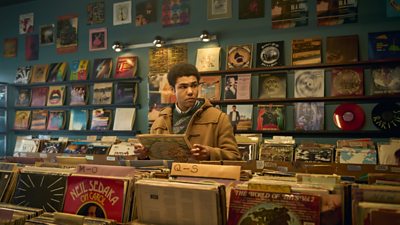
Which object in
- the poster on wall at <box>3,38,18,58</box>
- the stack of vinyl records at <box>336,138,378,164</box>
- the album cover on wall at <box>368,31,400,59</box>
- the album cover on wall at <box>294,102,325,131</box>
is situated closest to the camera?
the stack of vinyl records at <box>336,138,378,164</box>

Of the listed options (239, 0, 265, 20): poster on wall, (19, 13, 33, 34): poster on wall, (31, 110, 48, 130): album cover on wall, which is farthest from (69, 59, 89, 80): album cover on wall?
(239, 0, 265, 20): poster on wall

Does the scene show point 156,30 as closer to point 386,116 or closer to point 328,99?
point 328,99

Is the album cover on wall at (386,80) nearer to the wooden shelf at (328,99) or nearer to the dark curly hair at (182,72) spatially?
the wooden shelf at (328,99)

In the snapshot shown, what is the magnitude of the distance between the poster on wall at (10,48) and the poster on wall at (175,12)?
2.86 metres

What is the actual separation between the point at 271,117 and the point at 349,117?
0.81 meters

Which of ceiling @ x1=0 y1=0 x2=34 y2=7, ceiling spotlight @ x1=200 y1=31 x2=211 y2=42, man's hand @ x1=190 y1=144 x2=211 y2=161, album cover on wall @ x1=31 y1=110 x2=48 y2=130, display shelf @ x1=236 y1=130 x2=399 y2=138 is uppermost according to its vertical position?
ceiling @ x1=0 y1=0 x2=34 y2=7

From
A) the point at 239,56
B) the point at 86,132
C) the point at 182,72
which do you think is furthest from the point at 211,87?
the point at 86,132

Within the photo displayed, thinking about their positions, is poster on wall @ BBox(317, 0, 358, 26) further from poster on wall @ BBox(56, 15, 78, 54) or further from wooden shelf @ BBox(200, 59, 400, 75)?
poster on wall @ BBox(56, 15, 78, 54)

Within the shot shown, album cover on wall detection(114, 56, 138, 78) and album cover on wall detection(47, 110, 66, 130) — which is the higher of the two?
album cover on wall detection(114, 56, 138, 78)

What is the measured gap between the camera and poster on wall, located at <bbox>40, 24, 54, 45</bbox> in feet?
18.0

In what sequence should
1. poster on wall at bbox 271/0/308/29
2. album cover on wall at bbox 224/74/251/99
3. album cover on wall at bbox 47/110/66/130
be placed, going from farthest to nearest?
1. album cover on wall at bbox 47/110/66/130
2. album cover on wall at bbox 224/74/251/99
3. poster on wall at bbox 271/0/308/29

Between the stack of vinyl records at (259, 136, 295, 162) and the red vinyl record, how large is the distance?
522mm

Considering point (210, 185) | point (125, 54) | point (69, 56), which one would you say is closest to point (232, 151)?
point (210, 185)

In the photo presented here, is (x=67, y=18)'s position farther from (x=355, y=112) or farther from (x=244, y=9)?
(x=355, y=112)
